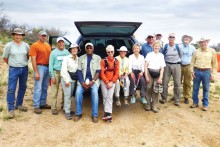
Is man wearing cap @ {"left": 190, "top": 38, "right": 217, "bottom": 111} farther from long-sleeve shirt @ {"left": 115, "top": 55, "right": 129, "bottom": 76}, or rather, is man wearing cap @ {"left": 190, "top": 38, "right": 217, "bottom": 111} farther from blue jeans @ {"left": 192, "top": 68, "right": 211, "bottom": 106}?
long-sleeve shirt @ {"left": 115, "top": 55, "right": 129, "bottom": 76}

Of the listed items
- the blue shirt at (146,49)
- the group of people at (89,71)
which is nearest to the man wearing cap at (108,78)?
the group of people at (89,71)

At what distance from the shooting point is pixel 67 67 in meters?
6.26

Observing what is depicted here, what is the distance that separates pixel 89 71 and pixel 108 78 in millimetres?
451

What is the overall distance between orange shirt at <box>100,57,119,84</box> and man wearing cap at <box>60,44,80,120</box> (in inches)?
24.4

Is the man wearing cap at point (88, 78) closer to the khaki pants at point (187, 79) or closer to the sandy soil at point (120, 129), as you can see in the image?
the sandy soil at point (120, 129)

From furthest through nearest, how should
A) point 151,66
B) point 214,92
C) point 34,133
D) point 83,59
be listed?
point 214,92
point 151,66
point 83,59
point 34,133

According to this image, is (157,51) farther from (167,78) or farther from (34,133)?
(34,133)

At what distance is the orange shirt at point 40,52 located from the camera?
636cm

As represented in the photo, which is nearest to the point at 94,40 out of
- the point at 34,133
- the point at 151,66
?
the point at 151,66

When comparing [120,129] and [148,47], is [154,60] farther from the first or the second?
[120,129]

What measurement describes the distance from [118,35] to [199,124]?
2871 millimetres

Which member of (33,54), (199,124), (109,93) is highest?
(33,54)

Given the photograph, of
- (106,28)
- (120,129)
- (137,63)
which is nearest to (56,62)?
(106,28)

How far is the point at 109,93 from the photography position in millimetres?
6238
